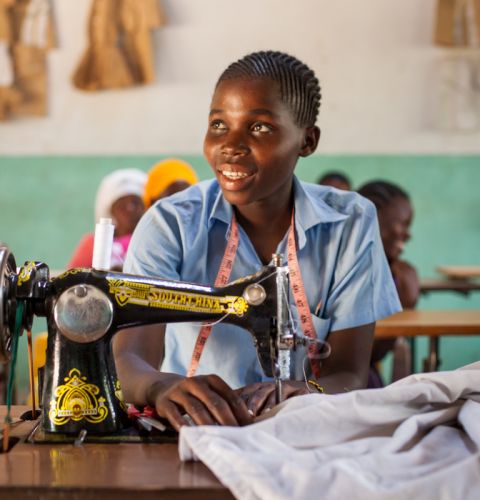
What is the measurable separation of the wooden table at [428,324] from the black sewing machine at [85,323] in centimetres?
210

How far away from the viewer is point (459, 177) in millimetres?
6578

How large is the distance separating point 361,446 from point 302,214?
0.78m

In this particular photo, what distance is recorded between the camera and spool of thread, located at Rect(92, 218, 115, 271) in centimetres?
184

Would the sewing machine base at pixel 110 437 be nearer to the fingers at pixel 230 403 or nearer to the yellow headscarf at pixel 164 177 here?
the fingers at pixel 230 403

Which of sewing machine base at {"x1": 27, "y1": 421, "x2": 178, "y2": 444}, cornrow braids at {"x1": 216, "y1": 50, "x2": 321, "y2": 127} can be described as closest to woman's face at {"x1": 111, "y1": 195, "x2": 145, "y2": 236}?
cornrow braids at {"x1": 216, "y1": 50, "x2": 321, "y2": 127}

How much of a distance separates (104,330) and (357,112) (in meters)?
4.98

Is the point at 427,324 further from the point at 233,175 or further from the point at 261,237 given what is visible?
the point at 233,175

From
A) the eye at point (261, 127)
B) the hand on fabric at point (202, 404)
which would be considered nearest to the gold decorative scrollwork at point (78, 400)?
the hand on fabric at point (202, 404)

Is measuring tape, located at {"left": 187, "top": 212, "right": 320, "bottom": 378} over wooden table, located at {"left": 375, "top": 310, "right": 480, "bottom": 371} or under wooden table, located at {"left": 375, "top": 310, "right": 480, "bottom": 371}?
over

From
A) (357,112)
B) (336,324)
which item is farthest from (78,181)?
(336,324)

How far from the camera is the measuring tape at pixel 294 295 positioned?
220 centimetres

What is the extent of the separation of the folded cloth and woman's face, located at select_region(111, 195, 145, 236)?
3.64 meters

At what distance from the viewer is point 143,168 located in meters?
6.54

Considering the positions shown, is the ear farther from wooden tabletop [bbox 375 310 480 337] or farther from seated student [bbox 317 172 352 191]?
seated student [bbox 317 172 352 191]
